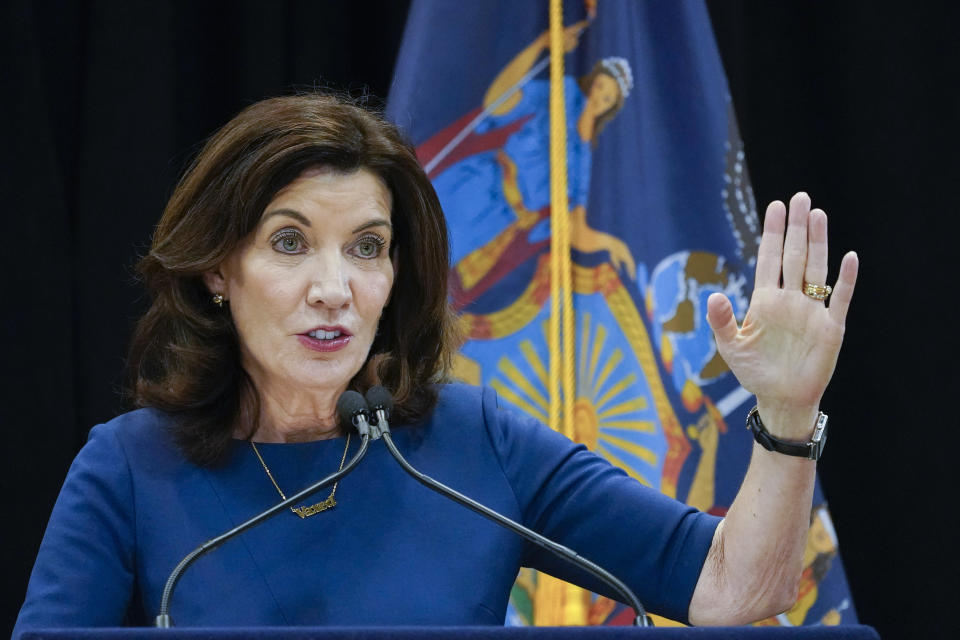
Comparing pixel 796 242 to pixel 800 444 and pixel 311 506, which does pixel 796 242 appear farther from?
pixel 311 506

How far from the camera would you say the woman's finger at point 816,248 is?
1.43m

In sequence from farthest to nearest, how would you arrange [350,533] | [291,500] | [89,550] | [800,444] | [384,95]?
[384,95] < [350,533] < [89,550] < [800,444] < [291,500]

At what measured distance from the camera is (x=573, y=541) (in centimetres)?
171

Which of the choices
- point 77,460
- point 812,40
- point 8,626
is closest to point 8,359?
point 8,626

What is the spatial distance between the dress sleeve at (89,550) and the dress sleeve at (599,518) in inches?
20.8

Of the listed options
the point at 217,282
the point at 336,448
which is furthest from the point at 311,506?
the point at 217,282

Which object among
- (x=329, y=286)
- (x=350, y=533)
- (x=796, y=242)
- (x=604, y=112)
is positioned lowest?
(x=350, y=533)

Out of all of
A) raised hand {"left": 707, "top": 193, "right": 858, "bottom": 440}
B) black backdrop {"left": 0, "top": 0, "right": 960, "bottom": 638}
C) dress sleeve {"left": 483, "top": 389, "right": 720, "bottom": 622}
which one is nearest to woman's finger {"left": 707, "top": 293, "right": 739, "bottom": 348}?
raised hand {"left": 707, "top": 193, "right": 858, "bottom": 440}

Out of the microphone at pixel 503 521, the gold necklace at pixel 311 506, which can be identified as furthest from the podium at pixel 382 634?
the gold necklace at pixel 311 506

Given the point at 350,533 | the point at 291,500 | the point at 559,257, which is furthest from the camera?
the point at 559,257

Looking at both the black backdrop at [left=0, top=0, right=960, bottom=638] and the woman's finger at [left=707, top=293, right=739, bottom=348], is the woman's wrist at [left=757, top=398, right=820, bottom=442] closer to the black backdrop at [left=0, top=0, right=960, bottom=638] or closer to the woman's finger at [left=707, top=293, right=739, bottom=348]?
the woman's finger at [left=707, top=293, right=739, bottom=348]

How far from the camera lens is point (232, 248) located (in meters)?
1.72

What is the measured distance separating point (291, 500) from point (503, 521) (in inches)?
9.3

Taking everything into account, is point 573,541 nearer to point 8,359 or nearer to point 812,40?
point 8,359
